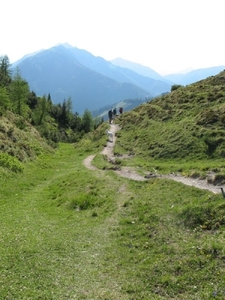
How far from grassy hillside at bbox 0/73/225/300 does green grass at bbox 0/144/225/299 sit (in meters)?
0.05

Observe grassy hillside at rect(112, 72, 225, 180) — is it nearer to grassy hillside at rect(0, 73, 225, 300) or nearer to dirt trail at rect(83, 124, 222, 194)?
grassy hillside at rect(0, 73, 225, 300)

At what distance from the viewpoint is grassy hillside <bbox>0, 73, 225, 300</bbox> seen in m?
13.9

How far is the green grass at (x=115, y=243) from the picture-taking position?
13805 millimetres

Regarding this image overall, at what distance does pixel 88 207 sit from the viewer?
1014 inches

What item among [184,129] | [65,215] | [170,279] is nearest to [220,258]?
[170,279]

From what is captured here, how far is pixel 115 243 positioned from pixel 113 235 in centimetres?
113

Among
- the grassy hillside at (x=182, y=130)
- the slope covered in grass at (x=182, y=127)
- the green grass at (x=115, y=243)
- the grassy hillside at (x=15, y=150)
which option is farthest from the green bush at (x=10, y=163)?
the slope covered in grass at (x=182, y=127)

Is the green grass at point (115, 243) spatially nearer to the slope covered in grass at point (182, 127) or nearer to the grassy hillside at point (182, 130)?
the grassy hillside at point (182, 130)

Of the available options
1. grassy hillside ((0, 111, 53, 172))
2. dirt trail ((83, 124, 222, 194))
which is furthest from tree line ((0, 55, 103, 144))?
dirt trail ((83, 124, 222, 194))

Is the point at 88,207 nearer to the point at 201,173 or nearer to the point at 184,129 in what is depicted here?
the point at 201,173

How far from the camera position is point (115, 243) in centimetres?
1870

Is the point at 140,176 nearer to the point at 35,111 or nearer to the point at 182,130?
the point at 182,130

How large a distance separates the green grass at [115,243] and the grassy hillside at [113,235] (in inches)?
2.2

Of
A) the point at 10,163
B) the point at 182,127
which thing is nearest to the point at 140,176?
the point at 182,127
